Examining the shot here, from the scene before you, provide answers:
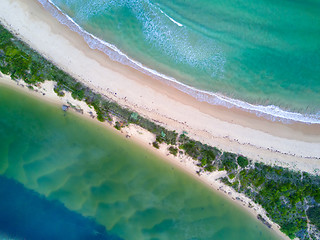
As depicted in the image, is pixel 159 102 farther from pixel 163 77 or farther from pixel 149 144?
pixel 149 144

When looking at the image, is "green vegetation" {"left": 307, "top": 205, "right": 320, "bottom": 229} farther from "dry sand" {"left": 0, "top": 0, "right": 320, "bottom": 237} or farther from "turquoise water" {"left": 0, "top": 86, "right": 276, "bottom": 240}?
"turquoise water" {"left": 0, "top": 86, "right": 276, "bottom": 240}

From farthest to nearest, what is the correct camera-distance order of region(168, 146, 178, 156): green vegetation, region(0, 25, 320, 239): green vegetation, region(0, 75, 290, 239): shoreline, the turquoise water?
1. the turquoise water
2. region(0, 75, 290, 239): shoreline
3. region(168, 146, 178, 156): green vegetation
4. region(0, 25, 320, 239): green vegetation

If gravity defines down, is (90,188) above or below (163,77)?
below

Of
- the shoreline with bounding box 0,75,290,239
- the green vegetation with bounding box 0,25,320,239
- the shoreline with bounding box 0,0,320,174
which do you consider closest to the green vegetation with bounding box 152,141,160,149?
the green vegetation with bounding box 0,25,320,239

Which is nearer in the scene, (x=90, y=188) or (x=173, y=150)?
(x=173, y=150)

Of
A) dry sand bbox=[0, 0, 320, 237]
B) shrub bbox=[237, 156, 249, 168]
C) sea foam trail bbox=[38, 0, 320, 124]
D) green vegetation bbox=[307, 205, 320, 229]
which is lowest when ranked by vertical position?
green vegetation bbox=[307, 205, 320, 229]

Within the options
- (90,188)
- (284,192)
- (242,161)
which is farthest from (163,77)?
(284,192)
